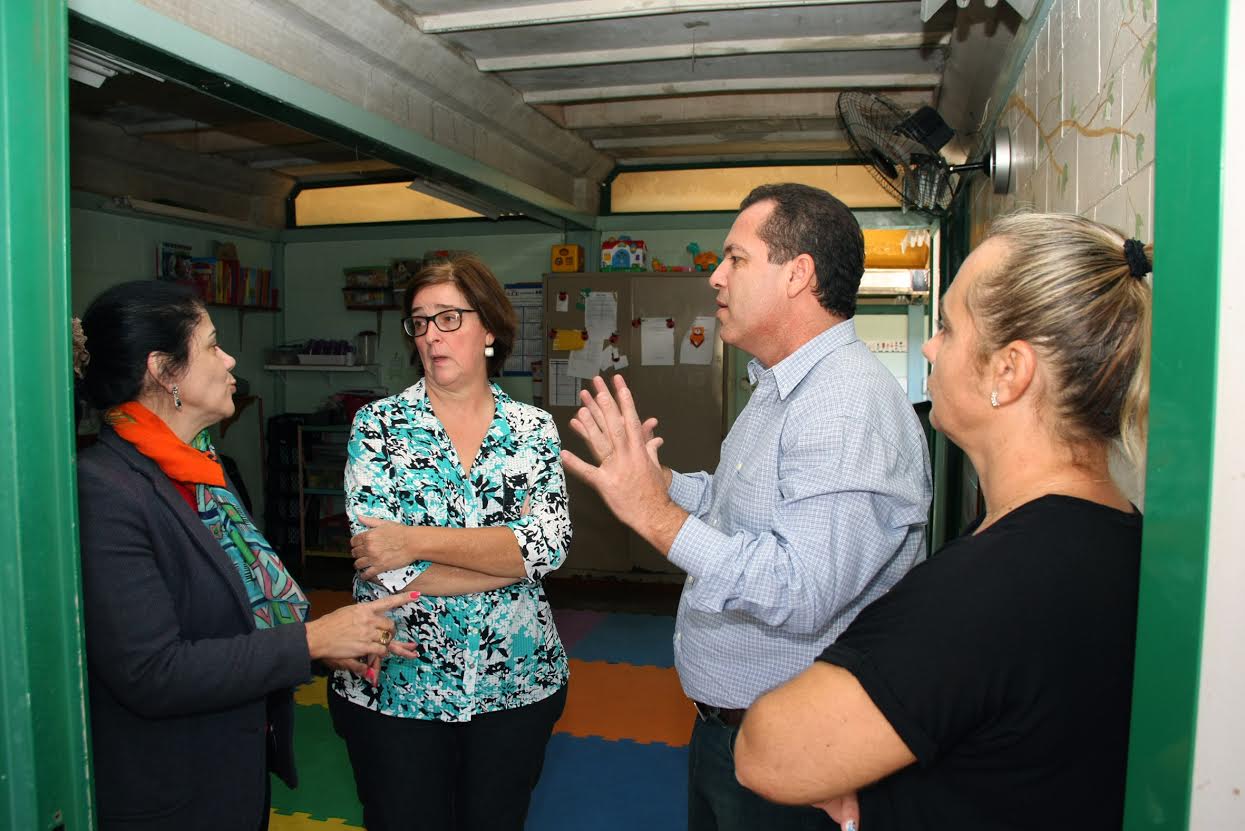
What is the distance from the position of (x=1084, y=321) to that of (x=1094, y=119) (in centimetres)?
103

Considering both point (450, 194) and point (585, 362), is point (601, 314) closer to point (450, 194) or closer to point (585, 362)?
point (585, 362)

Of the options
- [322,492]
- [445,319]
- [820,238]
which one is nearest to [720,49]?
[445,319]

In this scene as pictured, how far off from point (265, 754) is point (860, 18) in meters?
2.92

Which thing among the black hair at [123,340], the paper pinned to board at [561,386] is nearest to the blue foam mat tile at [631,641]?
the paper pinned to board at [561,386]

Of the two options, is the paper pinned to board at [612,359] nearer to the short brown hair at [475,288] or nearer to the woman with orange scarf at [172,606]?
the short brown hair at [475,288]

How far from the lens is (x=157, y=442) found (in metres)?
1.47

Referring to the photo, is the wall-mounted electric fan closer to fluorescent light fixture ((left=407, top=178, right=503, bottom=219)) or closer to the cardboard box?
fluorescent light fixture ((left=407, top=178, right=503, bottom=219))

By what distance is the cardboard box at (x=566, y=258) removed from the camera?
5.58m

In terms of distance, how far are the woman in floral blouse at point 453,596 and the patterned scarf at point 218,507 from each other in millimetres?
167

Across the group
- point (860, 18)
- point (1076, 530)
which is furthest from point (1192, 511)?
point (860, 18)

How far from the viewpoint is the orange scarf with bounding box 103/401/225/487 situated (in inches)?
57.2

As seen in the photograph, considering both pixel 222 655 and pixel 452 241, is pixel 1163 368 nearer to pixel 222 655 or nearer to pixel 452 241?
pixel 222 655

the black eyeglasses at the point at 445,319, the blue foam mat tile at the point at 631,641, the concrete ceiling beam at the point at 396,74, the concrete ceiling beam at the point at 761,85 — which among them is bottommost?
the blue foam mat tile at the point at 631,641

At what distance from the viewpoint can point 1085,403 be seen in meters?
0.88
